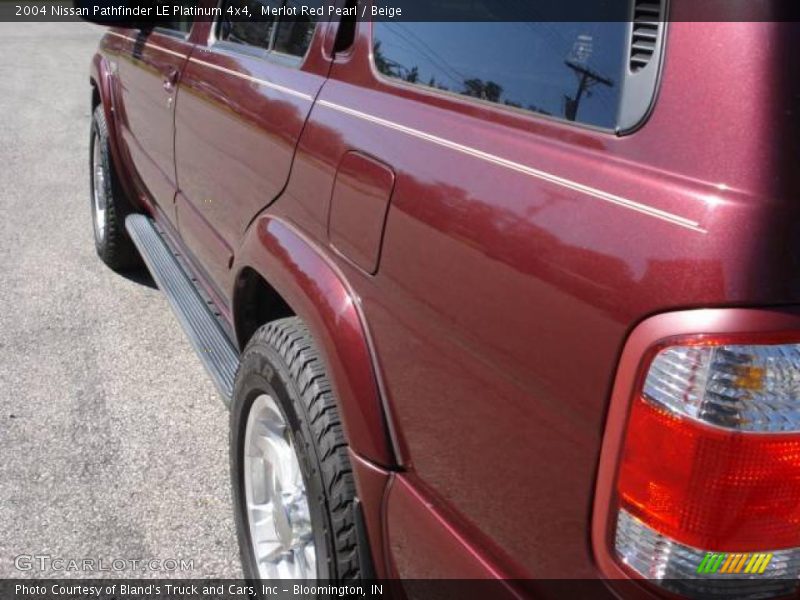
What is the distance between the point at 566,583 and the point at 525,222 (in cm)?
58

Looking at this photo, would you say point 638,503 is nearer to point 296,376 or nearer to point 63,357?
point 296,376

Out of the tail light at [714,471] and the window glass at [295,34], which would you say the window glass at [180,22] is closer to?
the window glass at [295,34]

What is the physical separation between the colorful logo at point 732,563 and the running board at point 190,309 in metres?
1.65

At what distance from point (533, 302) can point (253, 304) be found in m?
1.40

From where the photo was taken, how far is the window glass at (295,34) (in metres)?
2.20

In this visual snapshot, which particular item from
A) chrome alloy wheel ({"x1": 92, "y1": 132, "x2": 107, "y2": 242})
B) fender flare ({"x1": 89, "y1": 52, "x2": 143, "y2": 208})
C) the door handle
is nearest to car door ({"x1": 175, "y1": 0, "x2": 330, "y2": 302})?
the door handle

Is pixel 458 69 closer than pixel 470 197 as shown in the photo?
No

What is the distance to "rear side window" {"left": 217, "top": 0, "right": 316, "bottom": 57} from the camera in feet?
7.41

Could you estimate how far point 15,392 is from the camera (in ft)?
11.8

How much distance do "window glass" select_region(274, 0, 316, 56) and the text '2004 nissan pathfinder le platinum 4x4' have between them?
0.01 m

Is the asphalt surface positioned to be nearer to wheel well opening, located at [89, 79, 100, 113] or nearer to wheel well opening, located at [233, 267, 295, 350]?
wheel well opening, located at [233, 267, 295, 350]

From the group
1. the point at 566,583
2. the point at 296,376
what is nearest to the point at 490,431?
the point at 566,583

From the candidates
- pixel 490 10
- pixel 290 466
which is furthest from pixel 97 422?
pixel 490 10

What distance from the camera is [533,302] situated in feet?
4.09
